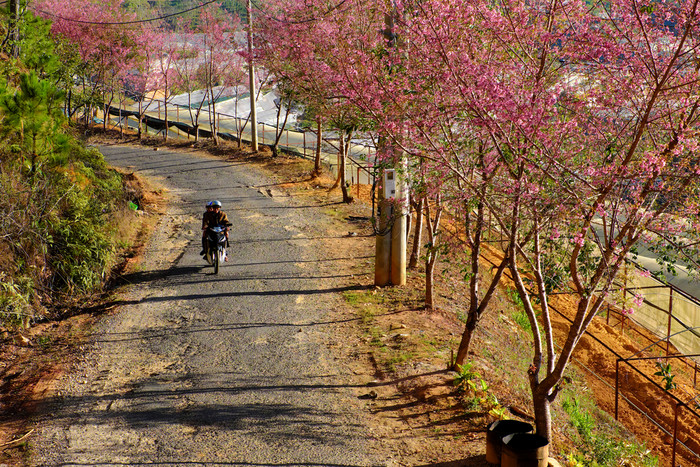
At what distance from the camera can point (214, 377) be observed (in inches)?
332

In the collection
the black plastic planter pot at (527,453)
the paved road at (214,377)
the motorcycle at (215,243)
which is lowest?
the paved road at (214,377)

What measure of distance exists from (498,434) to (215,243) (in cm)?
770

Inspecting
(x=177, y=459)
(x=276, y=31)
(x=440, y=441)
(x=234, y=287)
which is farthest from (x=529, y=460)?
(x=276, y=31)

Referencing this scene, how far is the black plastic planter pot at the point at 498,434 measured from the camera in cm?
640

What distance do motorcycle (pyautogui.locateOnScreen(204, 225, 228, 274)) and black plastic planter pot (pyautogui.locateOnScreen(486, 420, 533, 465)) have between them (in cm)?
753

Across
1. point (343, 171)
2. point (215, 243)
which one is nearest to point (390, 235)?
point (215, 243)

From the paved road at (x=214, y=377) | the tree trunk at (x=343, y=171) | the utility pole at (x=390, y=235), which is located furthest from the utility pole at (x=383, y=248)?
the tree trunk at (x=343, y=171)

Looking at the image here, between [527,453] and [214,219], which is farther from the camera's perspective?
[214,219]

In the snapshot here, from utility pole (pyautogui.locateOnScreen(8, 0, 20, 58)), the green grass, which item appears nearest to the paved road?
the green grass

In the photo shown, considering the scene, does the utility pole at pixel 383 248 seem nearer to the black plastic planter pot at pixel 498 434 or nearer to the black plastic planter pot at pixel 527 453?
the black plastic planter pot at pixel 498 434

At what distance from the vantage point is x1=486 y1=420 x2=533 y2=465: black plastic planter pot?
6.40 metres

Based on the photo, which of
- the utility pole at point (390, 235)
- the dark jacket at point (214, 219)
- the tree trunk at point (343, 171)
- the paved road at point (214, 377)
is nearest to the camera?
the paved road at point (214, 377)

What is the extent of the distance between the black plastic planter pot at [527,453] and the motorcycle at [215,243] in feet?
25.4

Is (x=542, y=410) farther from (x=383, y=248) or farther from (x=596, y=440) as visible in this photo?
(x=383, y=248)
